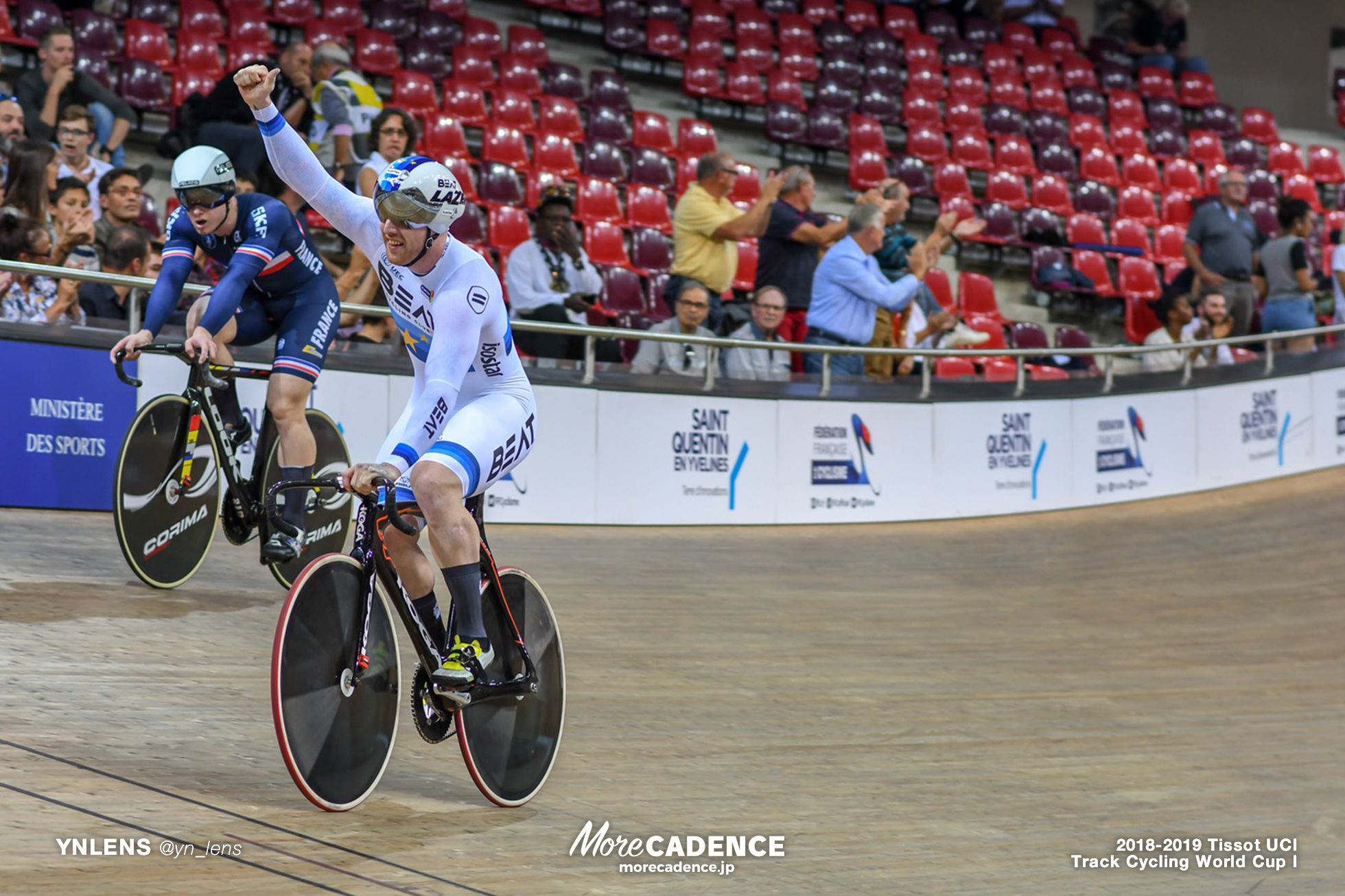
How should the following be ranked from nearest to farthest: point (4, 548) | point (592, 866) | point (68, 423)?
point (592, 866) < point (4, 548) < point (68, 423)

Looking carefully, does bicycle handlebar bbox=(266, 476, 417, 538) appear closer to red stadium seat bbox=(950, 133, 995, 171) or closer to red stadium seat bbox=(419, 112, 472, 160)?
red stadium seat bbox=(419, 112, 472, 160)

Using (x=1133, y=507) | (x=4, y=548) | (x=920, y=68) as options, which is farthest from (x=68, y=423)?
(x=920, y=68)

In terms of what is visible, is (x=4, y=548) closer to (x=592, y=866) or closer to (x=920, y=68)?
(x=592, y=866)

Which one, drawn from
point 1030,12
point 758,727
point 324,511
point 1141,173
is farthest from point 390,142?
point 1030,12

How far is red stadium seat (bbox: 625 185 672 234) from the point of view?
11.3 meters

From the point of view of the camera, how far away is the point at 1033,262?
513 inches

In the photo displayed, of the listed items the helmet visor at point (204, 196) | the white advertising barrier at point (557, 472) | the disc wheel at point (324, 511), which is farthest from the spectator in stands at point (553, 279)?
the helmet visor at point (204, 196)

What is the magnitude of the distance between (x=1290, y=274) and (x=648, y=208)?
201 inches

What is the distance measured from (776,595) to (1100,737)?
2.13 m

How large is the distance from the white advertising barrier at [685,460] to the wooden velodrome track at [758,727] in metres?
0.27

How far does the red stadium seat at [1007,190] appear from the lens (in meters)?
13.8

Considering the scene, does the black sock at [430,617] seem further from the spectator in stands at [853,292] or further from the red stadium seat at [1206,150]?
the red stadium seat at [1206,150]

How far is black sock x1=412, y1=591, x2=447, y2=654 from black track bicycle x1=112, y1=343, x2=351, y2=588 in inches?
73.8

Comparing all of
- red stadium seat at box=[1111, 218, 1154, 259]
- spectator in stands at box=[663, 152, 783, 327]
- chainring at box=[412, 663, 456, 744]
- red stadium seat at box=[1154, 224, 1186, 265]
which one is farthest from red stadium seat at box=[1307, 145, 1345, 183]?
chainring at box=[412, 663, 456, 744]
